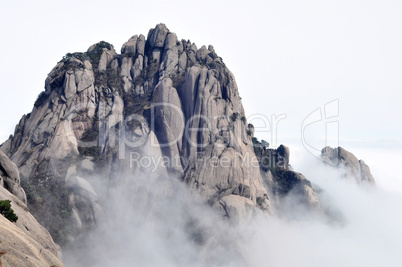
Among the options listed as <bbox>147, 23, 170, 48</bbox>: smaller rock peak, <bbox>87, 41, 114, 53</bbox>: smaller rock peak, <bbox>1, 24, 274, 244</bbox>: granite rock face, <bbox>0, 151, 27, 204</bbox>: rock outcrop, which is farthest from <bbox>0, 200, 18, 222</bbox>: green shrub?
<bbox>147, 23, 170, 48</bbox>: smaller rock peak

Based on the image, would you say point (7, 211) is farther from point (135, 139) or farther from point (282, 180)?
point (282, 180)

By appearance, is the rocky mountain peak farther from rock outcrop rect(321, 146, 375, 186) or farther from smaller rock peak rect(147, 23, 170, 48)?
rock outcrop rect(321, 146, 375, 186)

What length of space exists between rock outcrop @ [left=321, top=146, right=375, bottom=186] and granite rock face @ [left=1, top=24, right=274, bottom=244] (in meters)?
59.9

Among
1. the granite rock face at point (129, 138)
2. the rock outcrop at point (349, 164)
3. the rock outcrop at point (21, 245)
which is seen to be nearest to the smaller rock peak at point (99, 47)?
the granite rock face at point (129, 138)

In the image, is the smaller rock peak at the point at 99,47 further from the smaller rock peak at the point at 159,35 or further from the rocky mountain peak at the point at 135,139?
the smaller rock peak at the point at 159,35

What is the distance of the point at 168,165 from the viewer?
107m

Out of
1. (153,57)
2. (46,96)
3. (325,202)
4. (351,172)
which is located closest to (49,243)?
(46,96)

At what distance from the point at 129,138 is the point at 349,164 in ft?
327

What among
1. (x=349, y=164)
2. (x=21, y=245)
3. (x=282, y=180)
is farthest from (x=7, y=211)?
(x=349, y=164)

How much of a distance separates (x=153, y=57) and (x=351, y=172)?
9512cm

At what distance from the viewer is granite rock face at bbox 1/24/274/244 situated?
95.2 m

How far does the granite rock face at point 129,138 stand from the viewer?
3750 inches

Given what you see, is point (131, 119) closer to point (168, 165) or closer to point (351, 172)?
point (168, 165)

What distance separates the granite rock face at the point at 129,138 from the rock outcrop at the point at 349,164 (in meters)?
59.9
